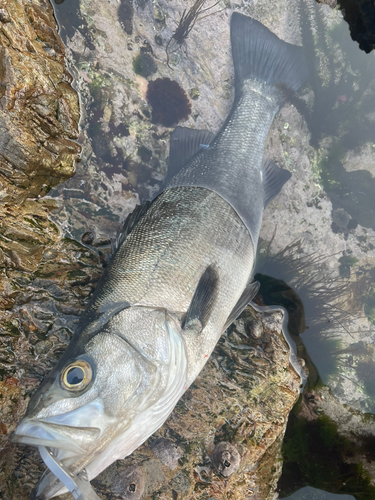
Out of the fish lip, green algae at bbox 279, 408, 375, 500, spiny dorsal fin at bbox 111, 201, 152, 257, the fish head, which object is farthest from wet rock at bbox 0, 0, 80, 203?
green algae at bbox 279, 408, 375, 500

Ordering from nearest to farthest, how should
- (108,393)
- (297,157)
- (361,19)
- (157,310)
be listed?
(108,393) < (157,310) < (361,19) < (297,157)

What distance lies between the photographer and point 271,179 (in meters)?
3.50

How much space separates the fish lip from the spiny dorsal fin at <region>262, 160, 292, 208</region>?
3.04m

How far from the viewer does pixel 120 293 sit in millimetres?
1866

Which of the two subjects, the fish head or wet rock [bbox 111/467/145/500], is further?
wet rock [bbox 111/467/145/500]

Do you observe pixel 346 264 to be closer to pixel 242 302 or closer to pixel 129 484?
pixel 242 302

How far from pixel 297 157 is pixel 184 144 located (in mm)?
1885

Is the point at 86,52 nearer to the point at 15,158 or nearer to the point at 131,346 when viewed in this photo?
the point at 15,158

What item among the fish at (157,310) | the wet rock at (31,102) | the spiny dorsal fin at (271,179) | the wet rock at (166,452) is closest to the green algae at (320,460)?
the wet rock at (166,452)

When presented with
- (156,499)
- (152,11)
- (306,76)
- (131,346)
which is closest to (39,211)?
(131,346)

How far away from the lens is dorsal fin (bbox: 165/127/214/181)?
3.35 metres

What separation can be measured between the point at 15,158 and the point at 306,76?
4.13 metres

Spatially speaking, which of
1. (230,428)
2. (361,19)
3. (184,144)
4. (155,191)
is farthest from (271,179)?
(230,428)

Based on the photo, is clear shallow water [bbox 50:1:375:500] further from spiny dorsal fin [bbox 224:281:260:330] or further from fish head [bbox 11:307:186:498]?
fish head [bbox 11:307:186:498]
